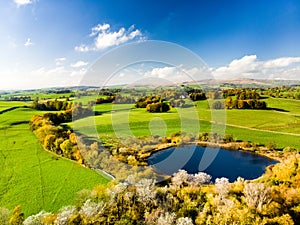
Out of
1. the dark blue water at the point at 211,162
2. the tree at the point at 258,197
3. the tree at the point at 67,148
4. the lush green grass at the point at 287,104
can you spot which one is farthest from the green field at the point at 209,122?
the tree at the point at 258,197

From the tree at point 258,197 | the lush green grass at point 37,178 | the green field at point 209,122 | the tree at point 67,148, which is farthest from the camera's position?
the green field at point 209,122

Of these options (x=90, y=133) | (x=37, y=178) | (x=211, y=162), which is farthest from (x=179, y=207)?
(x=90, y=133)

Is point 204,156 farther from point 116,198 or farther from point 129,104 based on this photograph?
point 129,104

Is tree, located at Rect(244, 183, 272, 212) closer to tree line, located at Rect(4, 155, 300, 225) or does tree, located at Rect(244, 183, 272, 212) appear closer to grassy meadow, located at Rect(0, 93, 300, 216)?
tree line, located at Rect(4, 155, 300, 225)

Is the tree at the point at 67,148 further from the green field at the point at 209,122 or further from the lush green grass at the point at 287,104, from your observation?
the lush green grass at the point at 287,104

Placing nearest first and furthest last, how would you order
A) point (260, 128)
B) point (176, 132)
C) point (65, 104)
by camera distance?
1. point (176, 132)
2. point (260, 128)
3. point (65, 104)

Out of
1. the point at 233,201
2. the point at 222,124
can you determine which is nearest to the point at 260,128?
the point at 222,124

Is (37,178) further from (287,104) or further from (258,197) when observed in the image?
(287,104)
